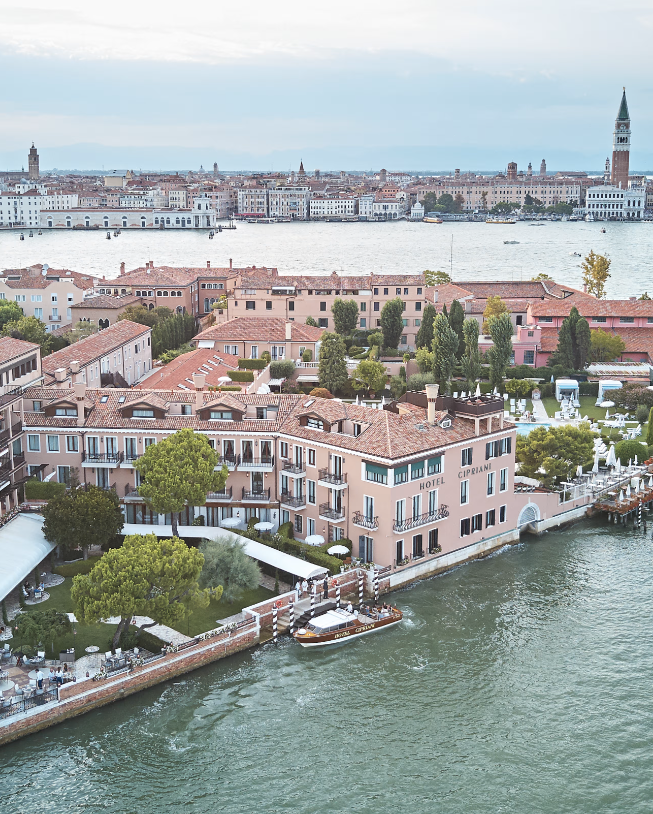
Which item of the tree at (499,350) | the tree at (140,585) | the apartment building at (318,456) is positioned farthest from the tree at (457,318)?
the tree at (140,585)

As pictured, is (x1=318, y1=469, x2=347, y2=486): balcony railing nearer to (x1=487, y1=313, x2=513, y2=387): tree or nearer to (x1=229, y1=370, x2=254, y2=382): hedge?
(x1=229, y1=370, x2=254, y2=382): hedge

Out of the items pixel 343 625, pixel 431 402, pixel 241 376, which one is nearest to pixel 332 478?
pixel 431 402

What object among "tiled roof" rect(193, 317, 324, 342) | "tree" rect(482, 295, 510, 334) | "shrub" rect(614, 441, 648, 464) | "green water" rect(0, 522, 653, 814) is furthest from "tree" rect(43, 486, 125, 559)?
"tree" rect(482, 295, 510, 334)

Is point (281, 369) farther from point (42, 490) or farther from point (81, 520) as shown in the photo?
point (81, 520)

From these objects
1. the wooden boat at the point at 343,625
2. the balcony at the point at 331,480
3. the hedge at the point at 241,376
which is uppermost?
the hedge at the point at 241,376

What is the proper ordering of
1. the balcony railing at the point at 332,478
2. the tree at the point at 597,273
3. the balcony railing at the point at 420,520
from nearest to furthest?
the balcony railing at the point at 420,520 < the balcony railing at the point at 332,478 < the tree at the point at 597,273

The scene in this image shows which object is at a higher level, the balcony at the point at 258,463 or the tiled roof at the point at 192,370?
the tiled roof at the point at 192,370

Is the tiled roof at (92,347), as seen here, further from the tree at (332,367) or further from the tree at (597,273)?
the tree at (597,273)
